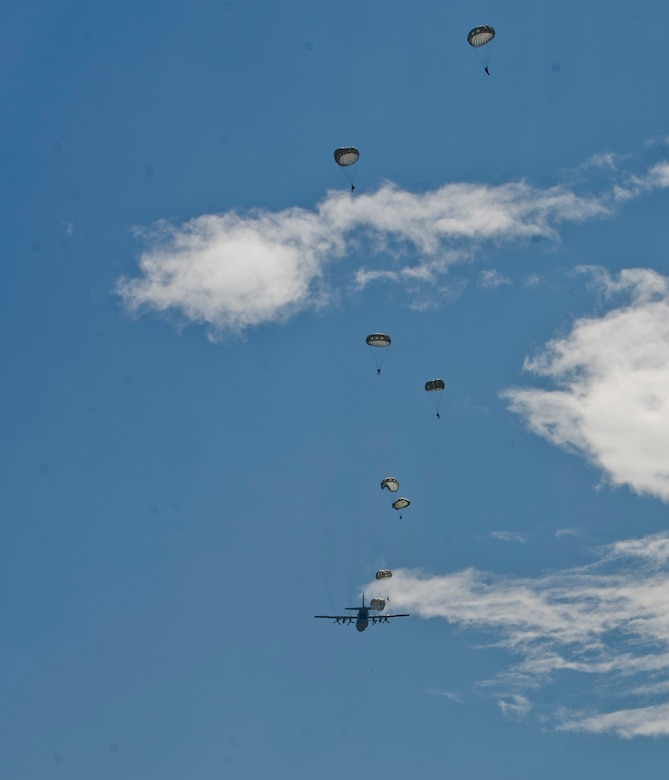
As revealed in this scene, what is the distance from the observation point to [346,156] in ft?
451

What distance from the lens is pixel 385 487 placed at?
149750 mm

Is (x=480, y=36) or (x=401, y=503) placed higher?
(x=480, y=36)

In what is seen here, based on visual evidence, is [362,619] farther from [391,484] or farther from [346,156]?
[346,156]

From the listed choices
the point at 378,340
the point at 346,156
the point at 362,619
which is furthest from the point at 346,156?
the point at 362,619

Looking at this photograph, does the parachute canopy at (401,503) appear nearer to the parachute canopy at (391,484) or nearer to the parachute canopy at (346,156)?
the parachute canopy at (391,484)

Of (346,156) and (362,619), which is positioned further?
(362,619)

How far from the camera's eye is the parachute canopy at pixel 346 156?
5394 inches

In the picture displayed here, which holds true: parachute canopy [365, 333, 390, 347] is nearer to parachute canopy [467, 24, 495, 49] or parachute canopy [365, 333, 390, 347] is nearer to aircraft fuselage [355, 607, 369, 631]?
parachute canopy [467, 24, 495, 49]

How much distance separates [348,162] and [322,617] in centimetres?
8238

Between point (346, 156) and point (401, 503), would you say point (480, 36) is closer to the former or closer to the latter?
point (346, 156)

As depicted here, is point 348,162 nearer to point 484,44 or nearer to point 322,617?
point 484,44

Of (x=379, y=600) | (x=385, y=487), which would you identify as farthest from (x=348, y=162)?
(x=379, y=600)

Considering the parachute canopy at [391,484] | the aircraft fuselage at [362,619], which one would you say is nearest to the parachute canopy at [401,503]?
the parachute canopy at [391,484]

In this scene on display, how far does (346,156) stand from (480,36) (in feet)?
69.4
